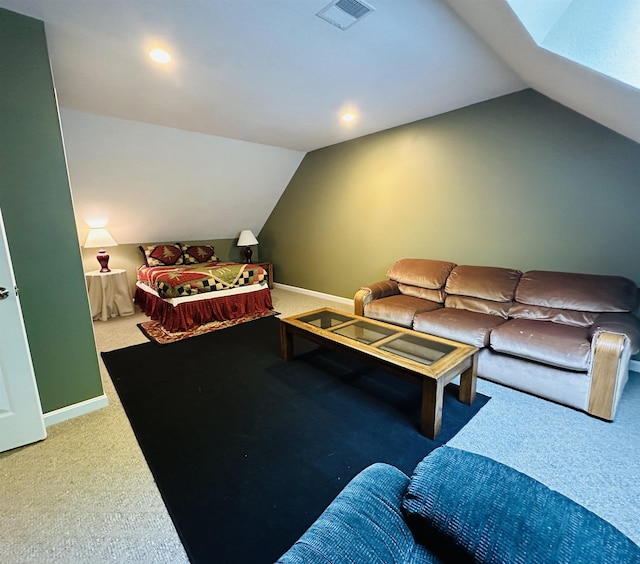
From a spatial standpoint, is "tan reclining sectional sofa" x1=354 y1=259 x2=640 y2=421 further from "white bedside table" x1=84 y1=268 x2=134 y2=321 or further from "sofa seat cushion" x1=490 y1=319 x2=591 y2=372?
"white bedside table" x1=84 y1=268 x2=134 y2=321

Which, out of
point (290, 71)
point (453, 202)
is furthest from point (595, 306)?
point (290, 71)

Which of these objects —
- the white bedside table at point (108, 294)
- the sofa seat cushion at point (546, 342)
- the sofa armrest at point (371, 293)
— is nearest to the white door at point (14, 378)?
the white bedside table at point (108, 294)

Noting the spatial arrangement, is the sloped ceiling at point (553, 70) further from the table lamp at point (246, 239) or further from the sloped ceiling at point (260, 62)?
the table lamp at point (246, 239)

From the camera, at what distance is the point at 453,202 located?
352 cm

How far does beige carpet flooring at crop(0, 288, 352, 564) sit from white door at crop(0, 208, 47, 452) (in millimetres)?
92

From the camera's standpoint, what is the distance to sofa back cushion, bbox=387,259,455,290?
3373mm

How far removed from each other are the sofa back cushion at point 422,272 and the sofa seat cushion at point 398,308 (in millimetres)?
194

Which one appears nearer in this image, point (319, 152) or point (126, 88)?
point (126, 88)

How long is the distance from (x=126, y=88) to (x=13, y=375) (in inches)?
90.9

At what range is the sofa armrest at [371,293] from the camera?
3404mm

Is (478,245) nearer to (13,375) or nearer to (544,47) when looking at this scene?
(544,47)

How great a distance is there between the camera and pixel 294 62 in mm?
2285

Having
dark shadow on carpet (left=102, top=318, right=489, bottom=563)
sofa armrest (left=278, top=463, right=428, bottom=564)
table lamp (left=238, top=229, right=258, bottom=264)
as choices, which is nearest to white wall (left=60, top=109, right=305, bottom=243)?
table lamp (left=238, top=229, right=258, bottom=264)

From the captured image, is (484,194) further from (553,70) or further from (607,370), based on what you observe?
(607,370)
